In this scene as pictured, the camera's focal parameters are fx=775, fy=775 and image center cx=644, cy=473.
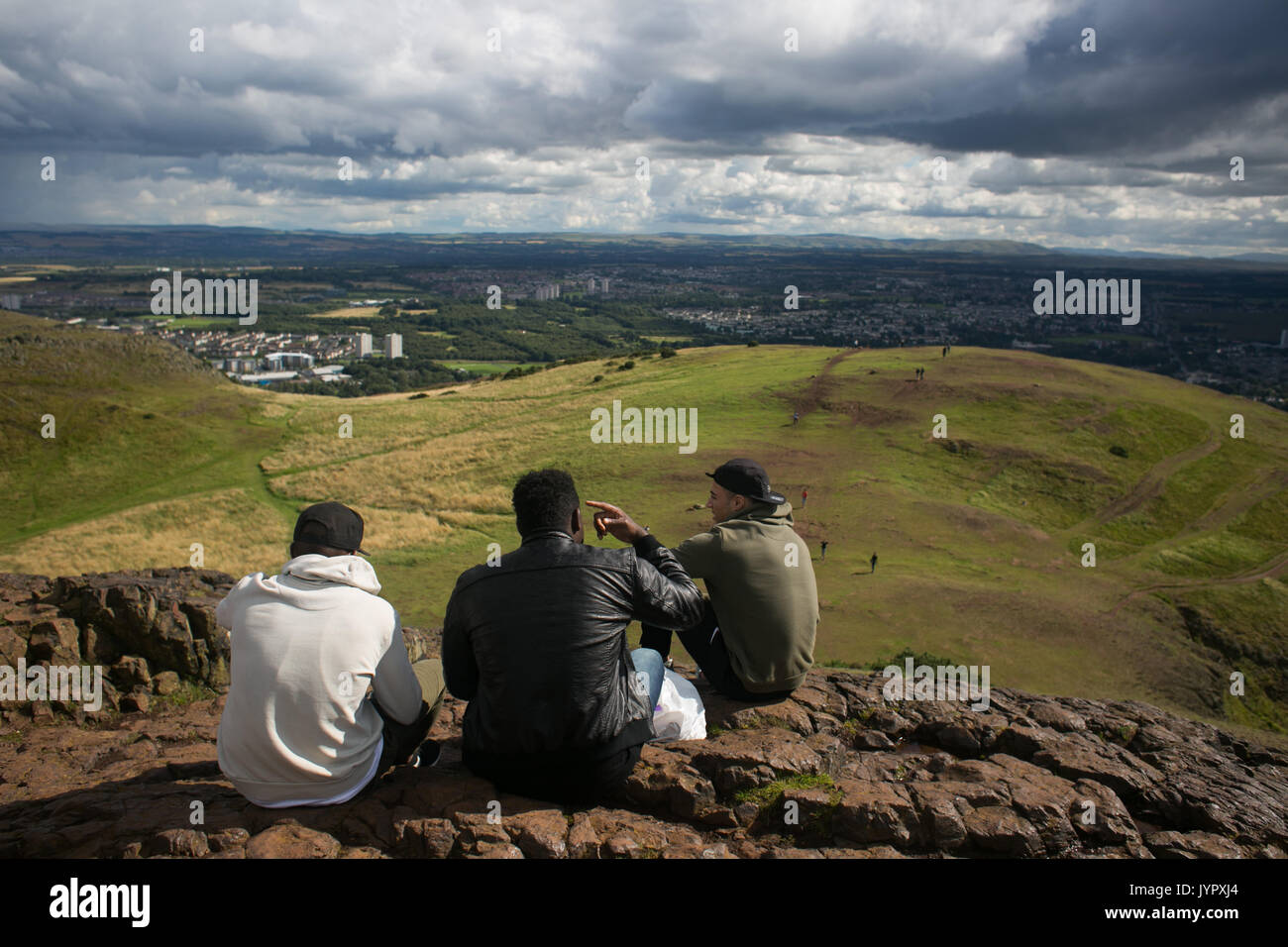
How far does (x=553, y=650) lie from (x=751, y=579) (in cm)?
206

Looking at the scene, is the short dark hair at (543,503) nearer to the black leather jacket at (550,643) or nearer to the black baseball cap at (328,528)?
the black leather jacket at (550,643)

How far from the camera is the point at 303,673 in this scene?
4543 mm

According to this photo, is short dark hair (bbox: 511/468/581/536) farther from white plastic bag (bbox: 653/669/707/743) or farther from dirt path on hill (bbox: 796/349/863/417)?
dirt path on hill (bbox: 796/349/863/417)

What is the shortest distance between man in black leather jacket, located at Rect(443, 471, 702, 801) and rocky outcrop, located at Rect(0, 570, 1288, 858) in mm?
342

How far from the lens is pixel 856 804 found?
5.12 m

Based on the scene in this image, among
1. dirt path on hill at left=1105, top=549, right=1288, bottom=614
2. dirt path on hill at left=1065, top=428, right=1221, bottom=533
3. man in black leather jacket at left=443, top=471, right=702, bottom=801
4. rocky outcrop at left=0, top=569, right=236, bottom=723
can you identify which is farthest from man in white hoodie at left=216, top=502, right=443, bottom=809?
dirt path on hill at left=1065, top=428, right=1221, bottom=533

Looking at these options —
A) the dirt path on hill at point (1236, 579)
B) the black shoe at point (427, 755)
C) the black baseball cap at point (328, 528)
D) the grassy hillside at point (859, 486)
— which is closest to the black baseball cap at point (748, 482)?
the black baseball cap at point (328, 528)

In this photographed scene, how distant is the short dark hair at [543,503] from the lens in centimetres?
485

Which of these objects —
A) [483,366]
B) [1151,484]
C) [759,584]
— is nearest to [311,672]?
[759,584]

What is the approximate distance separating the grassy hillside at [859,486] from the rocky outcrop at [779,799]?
1262cm

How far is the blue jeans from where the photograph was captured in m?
5.74

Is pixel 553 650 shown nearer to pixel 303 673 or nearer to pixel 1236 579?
pixel 303 673
